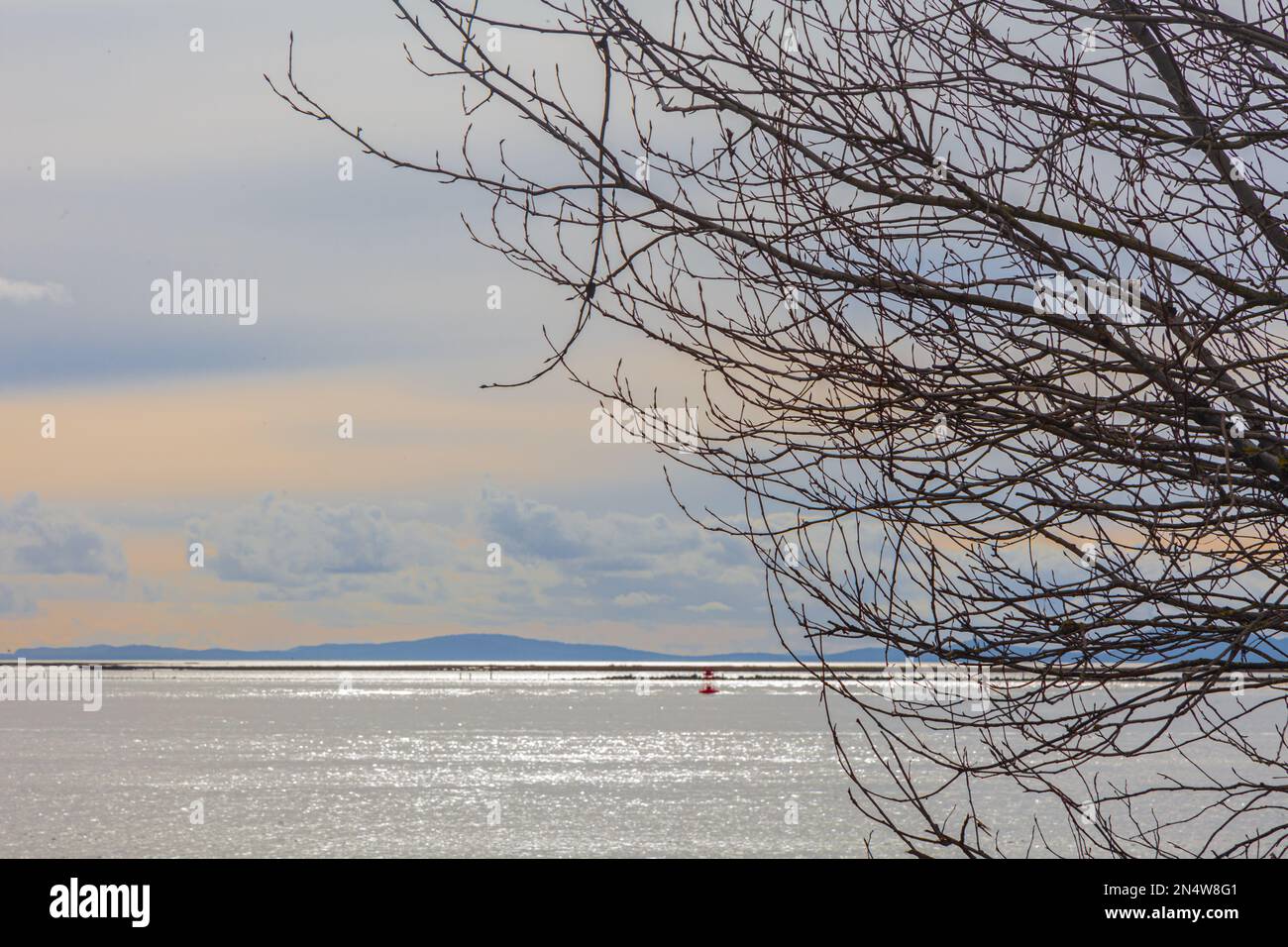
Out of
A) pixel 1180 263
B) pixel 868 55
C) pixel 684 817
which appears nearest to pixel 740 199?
pixel 868 55

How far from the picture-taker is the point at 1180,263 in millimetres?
5242

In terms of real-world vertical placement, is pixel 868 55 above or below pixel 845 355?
above

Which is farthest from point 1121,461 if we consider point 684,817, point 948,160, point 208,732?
point 208,732

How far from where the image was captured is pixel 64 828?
2899 inches
